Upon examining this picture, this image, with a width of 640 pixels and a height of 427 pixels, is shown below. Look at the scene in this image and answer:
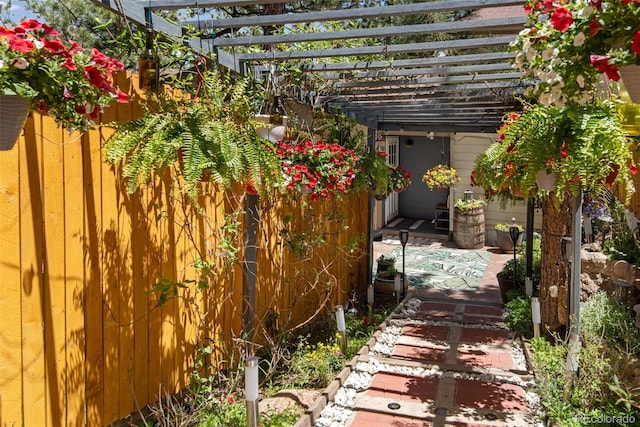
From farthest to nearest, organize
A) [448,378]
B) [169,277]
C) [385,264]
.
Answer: [385,264], [448,378], [169,277]

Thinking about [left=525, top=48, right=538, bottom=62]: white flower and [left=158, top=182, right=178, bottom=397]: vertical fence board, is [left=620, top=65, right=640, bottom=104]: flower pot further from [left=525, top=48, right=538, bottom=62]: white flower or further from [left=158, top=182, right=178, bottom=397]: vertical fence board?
[left=158, top=182, right=178, bottom=397]: vertical fence board

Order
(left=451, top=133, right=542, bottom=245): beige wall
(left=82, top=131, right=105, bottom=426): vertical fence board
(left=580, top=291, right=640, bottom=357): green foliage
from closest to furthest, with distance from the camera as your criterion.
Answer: (left=82, top=131, right=105, bottom=426): vertical fence board → (left=580, top=291, right=640, bottom=357): green foliage → (left=451, top=133, right=542, bottom=245): beige wall

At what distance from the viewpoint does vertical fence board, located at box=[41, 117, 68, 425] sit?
263 centimetres

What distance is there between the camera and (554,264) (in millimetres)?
5695

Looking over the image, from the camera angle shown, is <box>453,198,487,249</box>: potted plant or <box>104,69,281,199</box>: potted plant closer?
<box>104,69,281,199</box>: potted plant

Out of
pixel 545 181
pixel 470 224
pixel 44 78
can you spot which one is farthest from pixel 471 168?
pixel 44 78

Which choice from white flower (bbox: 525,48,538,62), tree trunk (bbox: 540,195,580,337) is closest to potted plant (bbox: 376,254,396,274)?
tree trunk (bbox: 540,195,580,337)

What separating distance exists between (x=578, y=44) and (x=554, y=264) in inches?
168

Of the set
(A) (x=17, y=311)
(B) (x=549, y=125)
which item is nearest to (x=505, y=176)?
(B) (x=549, y=125)

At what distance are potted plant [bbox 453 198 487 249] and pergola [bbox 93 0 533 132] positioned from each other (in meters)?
3.74

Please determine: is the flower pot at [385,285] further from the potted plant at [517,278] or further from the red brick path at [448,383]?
the potted plant at [517,278]

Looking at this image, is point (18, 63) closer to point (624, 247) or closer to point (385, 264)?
point (624, 247)

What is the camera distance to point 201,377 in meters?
3.91

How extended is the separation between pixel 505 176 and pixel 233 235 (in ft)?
6.51
